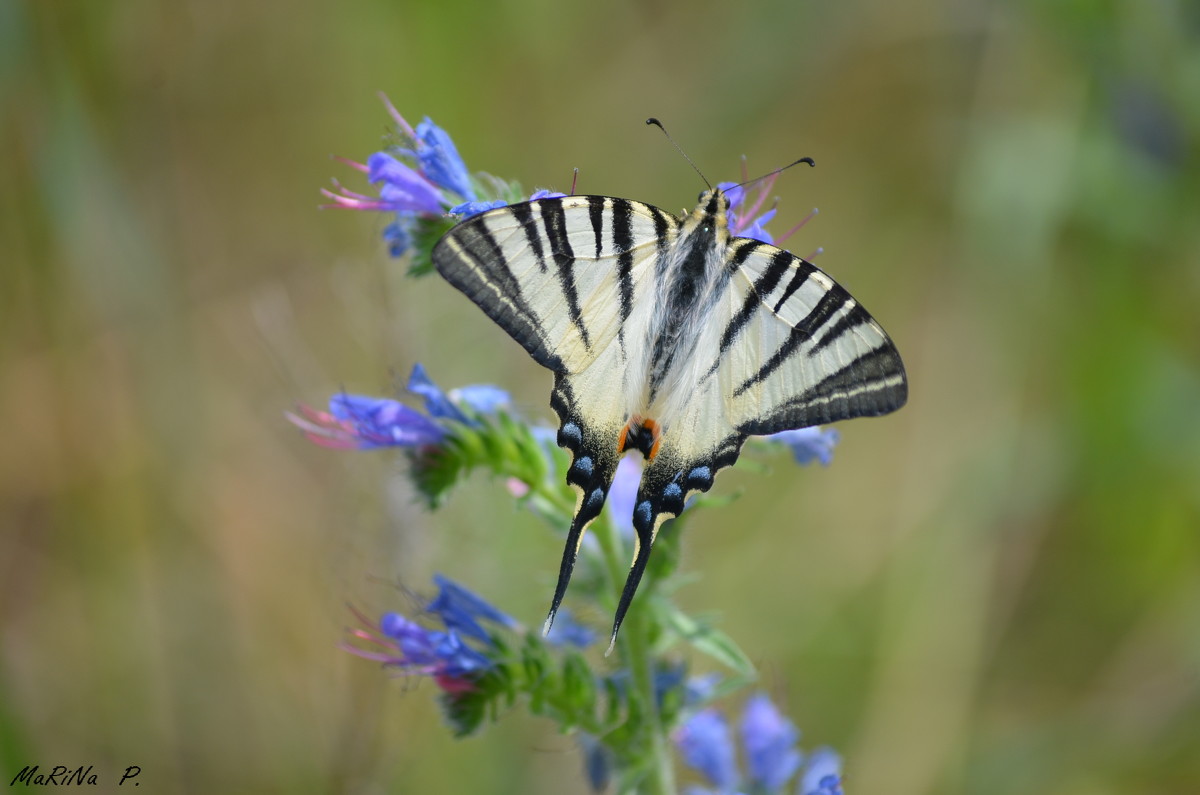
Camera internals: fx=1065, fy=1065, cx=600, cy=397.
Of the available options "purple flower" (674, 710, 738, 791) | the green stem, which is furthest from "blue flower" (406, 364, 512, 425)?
"purple flower" (674, 710, 738, 791)

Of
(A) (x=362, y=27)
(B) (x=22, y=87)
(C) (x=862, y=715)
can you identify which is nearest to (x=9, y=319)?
(B) (x=22, y=87)

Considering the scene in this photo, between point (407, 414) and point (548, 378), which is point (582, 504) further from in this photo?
point (548, 378)

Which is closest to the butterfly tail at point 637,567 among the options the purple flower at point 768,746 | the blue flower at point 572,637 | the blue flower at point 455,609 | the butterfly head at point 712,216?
the blue flower at point 455,609

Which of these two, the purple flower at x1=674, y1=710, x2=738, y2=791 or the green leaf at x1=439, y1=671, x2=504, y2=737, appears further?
the purple flower at x1=674, y1=710, x2=738, y2=791

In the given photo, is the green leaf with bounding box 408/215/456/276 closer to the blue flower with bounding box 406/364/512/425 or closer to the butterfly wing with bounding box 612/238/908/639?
the blue flower with bounding box 406/364/512/425

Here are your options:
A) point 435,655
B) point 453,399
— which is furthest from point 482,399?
point 435,655

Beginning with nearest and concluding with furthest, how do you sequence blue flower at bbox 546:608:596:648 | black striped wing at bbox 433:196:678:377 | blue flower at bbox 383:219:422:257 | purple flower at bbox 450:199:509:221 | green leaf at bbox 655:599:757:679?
1. black striped wing at bbox 433:196:678:377
2. purple flower at bbox 450:199:509:221
3. green leaf at bbox 655:599:757:679
4. blue flower at bbox 383:219:422:257
5. blue flower at bbox 546:608:596:648

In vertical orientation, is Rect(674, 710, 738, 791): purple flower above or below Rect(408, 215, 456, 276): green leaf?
below
